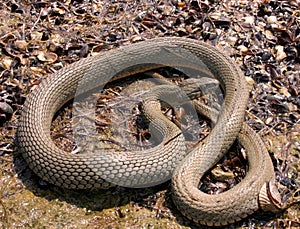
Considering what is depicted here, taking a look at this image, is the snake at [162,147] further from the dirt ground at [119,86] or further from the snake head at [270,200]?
the dirt ground at [119,86]

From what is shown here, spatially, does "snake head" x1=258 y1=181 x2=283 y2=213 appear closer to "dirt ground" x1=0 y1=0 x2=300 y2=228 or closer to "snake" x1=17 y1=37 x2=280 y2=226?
"snake" x1=17 y1=37 x2=280 y2=226

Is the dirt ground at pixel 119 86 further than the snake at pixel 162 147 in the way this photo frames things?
Yes

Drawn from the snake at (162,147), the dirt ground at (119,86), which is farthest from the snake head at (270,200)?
the dirt ground at (119,86)

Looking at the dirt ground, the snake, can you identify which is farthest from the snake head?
the dirt ground

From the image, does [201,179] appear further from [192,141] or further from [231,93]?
[231,93]

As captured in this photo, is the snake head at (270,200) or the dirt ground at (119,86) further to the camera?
the dirt ground at (119,86)
